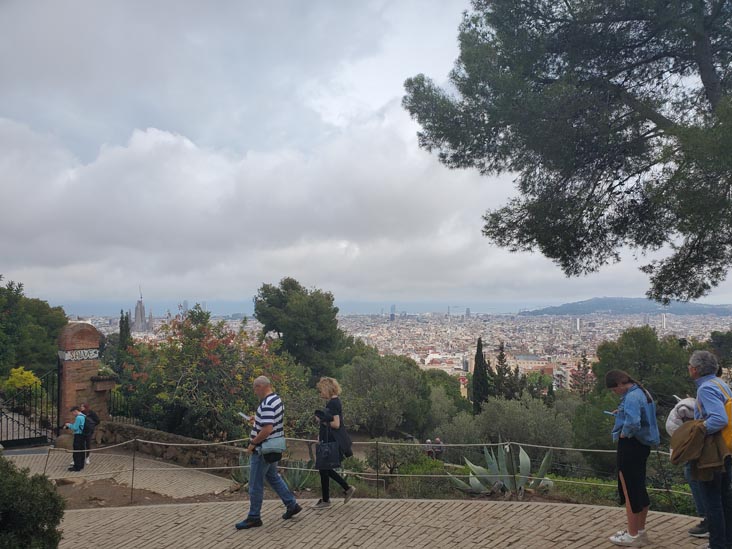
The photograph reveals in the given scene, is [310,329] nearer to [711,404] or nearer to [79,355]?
[79,355]

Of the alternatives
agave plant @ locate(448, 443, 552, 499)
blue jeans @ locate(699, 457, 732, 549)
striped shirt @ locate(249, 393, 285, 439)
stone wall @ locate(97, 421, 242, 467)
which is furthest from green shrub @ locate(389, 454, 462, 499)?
stone wall @ locate(97, 421, 242, 467)

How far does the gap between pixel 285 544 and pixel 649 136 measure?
7372 mm

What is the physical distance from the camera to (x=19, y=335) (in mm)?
22578

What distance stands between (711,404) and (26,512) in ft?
15.6

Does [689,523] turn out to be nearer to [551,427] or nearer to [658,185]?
[658,185]

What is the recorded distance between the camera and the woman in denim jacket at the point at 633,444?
392 centimetres

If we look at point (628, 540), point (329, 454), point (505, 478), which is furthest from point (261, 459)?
point (628, 540)

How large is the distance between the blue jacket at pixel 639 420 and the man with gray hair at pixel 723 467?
316mm

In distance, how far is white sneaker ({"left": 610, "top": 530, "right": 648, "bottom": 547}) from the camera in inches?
162

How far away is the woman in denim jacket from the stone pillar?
11.1 m

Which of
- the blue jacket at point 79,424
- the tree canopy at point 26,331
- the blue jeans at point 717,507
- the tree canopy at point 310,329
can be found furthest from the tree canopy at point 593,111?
the tree canopy at point 310,329

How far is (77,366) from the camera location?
11.7 metres

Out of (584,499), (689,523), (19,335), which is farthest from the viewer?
(19,335)

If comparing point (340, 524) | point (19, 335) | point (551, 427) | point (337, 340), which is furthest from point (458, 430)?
point (19, 335)
